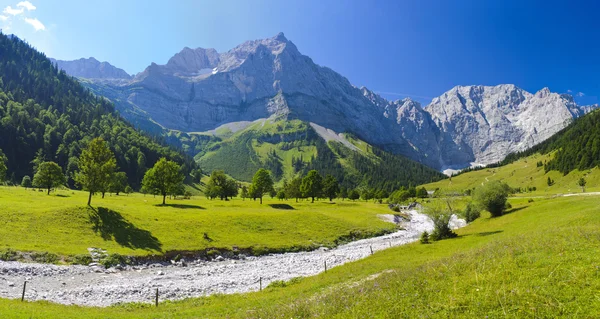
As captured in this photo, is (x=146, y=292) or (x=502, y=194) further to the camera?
(x=502, y=194)

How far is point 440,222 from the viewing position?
200 feet

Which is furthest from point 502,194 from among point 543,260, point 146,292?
point 146,292

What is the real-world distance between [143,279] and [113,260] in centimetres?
858

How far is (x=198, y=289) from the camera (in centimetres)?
3722

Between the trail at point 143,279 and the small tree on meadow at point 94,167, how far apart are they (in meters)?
30.4

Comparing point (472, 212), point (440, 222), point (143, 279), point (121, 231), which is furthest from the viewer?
point (472, 212)

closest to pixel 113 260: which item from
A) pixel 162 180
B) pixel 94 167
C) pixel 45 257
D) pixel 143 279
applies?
pixel 45 257

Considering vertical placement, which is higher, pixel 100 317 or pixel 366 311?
pixel 366 311

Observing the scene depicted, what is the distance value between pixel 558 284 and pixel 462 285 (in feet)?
12.9

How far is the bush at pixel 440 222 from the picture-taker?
60469 millimetres

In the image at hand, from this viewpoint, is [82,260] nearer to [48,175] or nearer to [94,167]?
[94,167]

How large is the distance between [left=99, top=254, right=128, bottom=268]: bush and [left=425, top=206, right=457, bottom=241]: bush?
56.4m

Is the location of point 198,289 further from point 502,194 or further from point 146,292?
point 502,194

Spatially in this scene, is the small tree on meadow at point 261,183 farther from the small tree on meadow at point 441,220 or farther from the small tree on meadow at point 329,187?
the small tree on meadow at point 441,220
